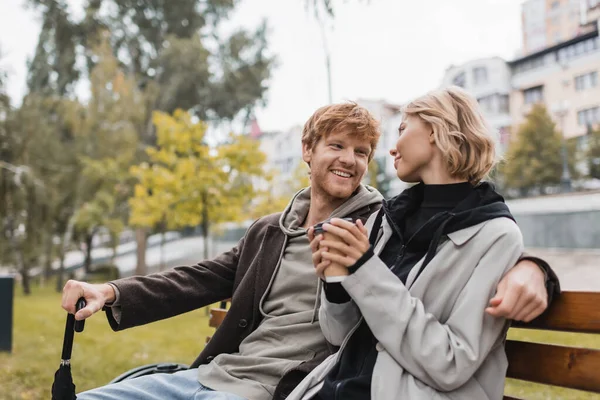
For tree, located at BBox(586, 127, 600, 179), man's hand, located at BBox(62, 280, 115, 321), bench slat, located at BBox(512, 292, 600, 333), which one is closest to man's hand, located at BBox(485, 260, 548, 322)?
bench slat, located at BBox(512, 292, 600, 333)

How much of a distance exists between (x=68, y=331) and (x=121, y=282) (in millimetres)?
302

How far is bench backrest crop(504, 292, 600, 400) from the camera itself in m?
1.58

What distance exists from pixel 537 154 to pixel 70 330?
94.2ft

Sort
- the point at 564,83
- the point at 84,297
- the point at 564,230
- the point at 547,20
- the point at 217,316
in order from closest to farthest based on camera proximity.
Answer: the point at 84,297 < the point at 217,316 < the point at 564,230 < the point at 564,83 < the point at 547,20

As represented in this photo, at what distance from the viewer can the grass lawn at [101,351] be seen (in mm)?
5175

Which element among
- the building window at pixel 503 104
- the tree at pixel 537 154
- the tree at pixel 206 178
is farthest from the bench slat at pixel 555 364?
the building window at pixel 503 104

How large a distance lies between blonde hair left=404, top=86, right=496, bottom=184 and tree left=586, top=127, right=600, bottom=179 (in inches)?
1072

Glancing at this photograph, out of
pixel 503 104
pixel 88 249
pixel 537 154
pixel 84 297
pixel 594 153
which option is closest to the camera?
pixel 84 297

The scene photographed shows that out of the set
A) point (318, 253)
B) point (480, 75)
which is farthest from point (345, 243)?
point (480, 75)

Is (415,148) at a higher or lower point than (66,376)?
→ higher

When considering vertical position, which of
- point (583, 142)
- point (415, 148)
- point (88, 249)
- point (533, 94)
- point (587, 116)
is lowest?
point (88, 249)

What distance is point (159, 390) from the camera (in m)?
2.19

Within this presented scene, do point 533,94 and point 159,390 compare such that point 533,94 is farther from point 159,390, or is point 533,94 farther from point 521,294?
point 521,294

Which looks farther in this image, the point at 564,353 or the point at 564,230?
the point at 564,230
